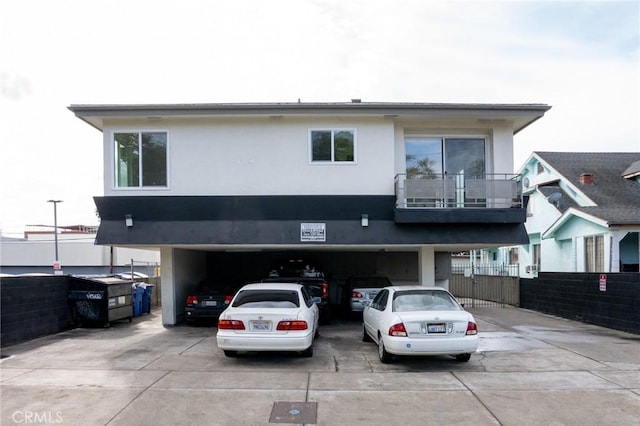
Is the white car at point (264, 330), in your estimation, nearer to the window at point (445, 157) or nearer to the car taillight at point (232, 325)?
the car taillight at point (232, 325)

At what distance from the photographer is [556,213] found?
2558 cm

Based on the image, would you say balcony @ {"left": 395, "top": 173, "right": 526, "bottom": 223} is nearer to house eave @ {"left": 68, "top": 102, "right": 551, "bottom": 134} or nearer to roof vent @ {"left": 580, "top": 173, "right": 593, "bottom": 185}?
house eave @ {"left": 68, "top": 102, "right": 551, "bottom": 134}

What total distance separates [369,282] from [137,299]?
27.1 ft

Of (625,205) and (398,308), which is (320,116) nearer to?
(398,308)

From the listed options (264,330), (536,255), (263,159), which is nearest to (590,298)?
(263,159)

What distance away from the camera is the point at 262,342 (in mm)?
9188

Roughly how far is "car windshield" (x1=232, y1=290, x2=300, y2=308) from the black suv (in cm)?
438

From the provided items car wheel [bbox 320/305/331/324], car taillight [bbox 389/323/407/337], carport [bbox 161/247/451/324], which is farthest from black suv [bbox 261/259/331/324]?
car taillight [bbox 389/323/407/337]

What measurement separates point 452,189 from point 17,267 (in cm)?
5090

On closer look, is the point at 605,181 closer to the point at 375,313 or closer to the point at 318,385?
the point at 375,313

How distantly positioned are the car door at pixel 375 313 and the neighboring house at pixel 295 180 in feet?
9.74

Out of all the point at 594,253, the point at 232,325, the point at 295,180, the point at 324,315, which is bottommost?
the point at 324,315

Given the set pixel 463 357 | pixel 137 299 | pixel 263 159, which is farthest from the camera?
pixel 137 299

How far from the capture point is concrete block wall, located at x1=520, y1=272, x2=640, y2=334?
13641 millimetres
